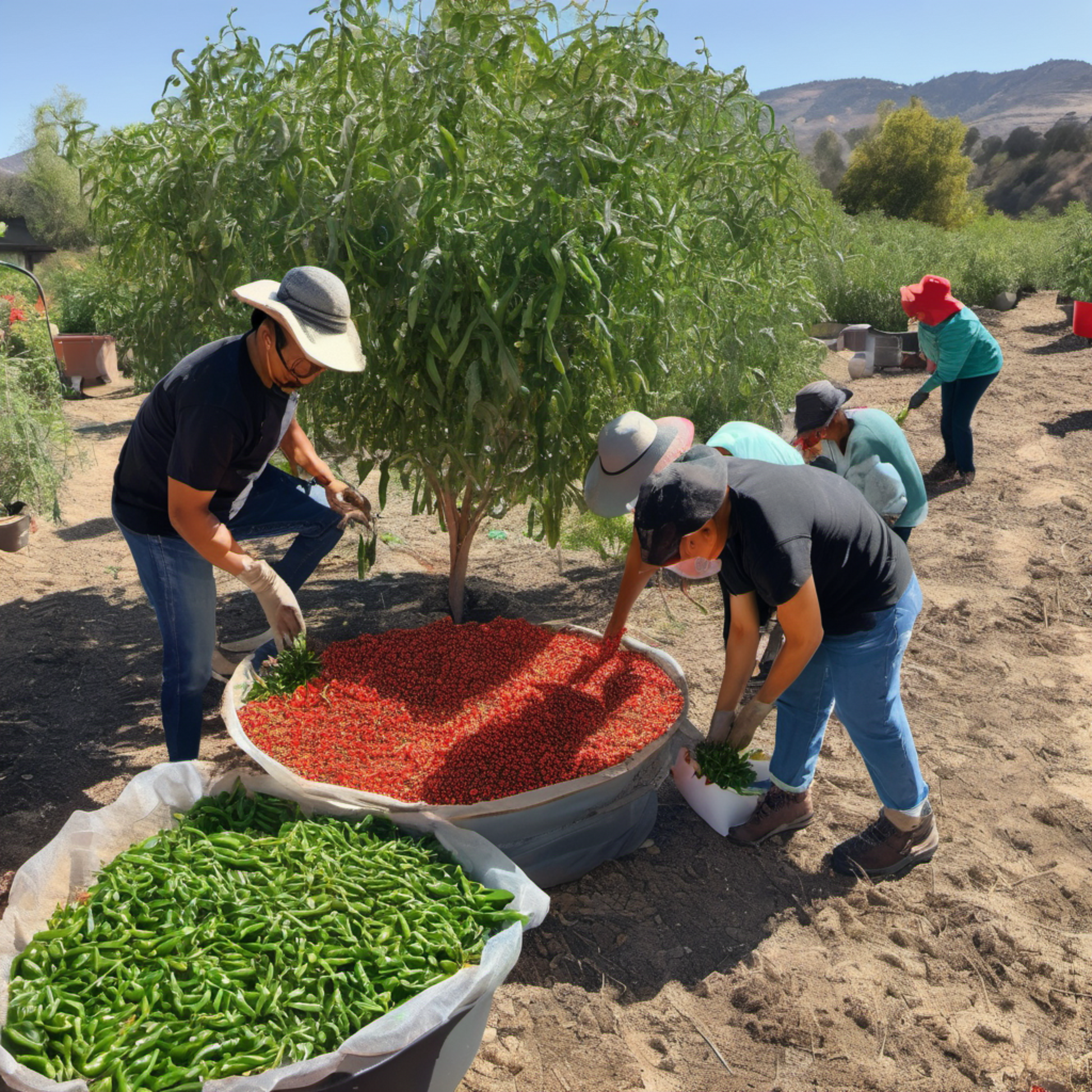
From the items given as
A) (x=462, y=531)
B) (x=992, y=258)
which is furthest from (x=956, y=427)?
(x=992, y=258)

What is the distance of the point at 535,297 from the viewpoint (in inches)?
120

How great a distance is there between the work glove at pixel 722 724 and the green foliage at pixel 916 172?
902 inches

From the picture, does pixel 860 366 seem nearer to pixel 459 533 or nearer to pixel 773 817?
pixel 459 533

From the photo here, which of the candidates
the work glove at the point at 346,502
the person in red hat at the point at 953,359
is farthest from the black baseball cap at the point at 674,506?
the person in red hat at the point at 953,359

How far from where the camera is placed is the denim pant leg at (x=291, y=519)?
11.0ft

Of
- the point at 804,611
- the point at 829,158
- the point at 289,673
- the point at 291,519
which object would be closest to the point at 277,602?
the point at 289,673

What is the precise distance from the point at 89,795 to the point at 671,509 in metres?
2.38

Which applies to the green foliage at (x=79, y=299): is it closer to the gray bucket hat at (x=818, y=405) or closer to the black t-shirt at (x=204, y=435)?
the black t-shirt at (x=204, y=435)

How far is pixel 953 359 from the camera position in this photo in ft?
20.1

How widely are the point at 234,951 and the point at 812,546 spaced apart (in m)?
1.67

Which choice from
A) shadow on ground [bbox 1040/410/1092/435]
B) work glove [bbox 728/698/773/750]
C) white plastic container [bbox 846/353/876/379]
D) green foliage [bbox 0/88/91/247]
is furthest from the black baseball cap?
green foliage [bbox 0/88/91/247]

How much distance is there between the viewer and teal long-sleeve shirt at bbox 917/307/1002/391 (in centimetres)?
607

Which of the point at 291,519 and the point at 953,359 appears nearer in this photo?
the point at 291,519

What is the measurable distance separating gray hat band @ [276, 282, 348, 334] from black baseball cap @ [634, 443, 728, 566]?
104cm
